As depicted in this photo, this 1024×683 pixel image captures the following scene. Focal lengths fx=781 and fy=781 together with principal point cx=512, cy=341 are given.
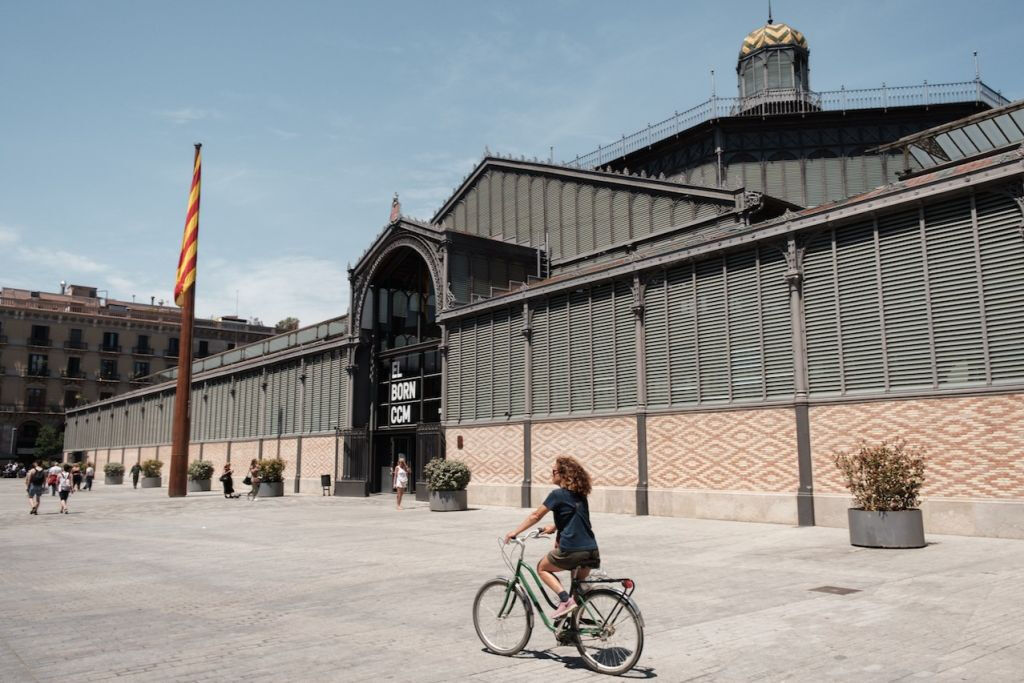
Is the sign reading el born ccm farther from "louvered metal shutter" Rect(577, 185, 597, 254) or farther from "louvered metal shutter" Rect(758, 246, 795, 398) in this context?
"louvered metal shutter" Rect(758, 246, 795, 398)

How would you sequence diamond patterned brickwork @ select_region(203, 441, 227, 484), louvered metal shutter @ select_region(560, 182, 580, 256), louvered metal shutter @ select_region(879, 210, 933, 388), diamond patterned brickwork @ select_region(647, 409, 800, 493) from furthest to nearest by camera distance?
diamond patterned brickwork @ select_region(203, 441, 227, 484) < louvered metal shutter @ select_region(560, 182, 580, 256) < diamond patterned brickwork @ select_region(647, 409, 800, 493) < louvered metal shutter @ select_region(879, 210, 933, 388)

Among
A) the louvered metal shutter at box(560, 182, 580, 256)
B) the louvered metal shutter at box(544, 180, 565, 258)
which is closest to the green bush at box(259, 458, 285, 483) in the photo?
the louvered metal shutter at box(544, 180, 565, 258)

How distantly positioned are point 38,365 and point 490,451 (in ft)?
268

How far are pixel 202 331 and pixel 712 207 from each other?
86.1 meters

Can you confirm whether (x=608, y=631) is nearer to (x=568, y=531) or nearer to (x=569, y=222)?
(x=568, y=531)

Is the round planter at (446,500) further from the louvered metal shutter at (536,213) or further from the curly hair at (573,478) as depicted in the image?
the curly hair at (573,478)

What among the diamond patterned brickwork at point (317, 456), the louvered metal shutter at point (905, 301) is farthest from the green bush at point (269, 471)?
the louvered metal shutter at point (905, 301)

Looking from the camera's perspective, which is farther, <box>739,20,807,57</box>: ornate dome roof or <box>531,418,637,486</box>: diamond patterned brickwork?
<box>739,20,807,57</box>: ornate dome roof

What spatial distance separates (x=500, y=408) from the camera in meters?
29.8

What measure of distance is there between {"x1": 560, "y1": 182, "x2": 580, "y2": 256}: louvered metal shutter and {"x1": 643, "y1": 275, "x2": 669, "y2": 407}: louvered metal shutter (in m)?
10.7

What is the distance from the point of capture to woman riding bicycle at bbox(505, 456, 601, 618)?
739 centimetres

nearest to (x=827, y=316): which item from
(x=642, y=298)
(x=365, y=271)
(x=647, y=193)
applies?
(x=642, y=298)

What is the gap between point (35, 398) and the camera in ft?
300

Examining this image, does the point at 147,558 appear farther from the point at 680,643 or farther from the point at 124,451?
the point at 124,451
